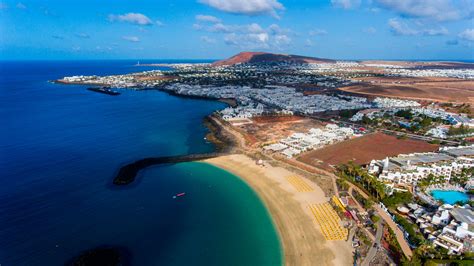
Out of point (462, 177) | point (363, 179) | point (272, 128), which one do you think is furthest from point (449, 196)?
point (272, 128)

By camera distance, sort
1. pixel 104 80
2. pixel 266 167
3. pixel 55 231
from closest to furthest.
Result: pixel 55 231 → pixel 266 167 → pixel 104 80

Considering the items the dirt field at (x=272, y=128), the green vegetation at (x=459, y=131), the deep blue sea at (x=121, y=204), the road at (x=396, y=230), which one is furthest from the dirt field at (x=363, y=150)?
the deep blue sea at (x=121, y=204)

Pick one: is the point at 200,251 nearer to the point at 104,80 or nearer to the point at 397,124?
the point at 397,124

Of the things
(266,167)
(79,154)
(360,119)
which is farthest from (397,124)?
(79,154)

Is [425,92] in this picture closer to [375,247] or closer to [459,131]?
[459,131]

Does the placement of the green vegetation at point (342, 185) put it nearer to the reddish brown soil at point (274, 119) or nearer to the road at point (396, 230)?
the road at point (396, 230)

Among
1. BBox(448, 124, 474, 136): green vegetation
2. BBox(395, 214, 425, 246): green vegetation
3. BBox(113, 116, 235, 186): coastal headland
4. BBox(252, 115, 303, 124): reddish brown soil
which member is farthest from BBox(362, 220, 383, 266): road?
BBox(252, 115, 303, 124): reddish brown soil

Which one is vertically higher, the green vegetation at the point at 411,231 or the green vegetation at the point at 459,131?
the green vegetation at the point at 459,131
